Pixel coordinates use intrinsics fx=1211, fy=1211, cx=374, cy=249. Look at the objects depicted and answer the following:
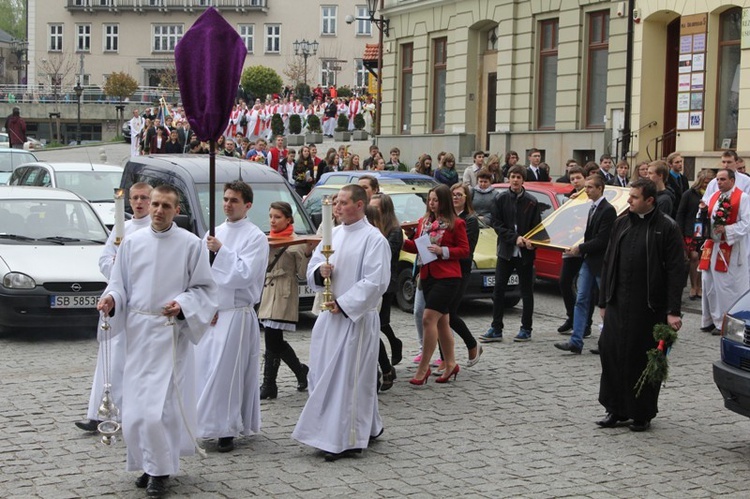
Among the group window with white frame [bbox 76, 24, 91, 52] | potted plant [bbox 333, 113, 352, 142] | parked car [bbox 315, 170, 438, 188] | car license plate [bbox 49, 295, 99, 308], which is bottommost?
car license plate [bbox 49, 295, 99, 308]

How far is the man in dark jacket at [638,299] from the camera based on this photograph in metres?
8.94

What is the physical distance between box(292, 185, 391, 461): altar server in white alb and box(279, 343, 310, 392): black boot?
1.55 meters

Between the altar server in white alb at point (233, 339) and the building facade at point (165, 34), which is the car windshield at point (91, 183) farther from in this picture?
the building facade at point (165, 34)

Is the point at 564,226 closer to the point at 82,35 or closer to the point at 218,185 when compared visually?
the point at 218,185

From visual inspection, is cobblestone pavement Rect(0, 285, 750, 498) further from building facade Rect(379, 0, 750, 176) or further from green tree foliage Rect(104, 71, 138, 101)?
green tree foliage Rect(104, 71, 138, 101)

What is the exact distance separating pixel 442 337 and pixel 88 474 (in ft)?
13.0

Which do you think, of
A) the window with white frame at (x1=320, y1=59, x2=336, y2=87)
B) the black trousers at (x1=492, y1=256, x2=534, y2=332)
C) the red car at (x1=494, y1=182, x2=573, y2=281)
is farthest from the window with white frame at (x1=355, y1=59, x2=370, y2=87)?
the black trousers at (x1=492, y1=256, x2=534, y2=332)

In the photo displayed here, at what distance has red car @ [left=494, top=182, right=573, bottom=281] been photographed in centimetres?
1647

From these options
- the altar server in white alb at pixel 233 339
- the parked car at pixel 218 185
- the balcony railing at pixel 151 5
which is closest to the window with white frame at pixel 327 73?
the balcony railing at pixel 151 5

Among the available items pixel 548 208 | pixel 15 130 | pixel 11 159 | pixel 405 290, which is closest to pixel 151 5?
pixel 15 130

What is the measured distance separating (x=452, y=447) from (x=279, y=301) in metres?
2.12

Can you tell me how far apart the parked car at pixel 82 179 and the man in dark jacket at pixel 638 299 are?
10322mm

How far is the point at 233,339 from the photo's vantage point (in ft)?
27.7

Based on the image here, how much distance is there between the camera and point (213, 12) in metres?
8.61
